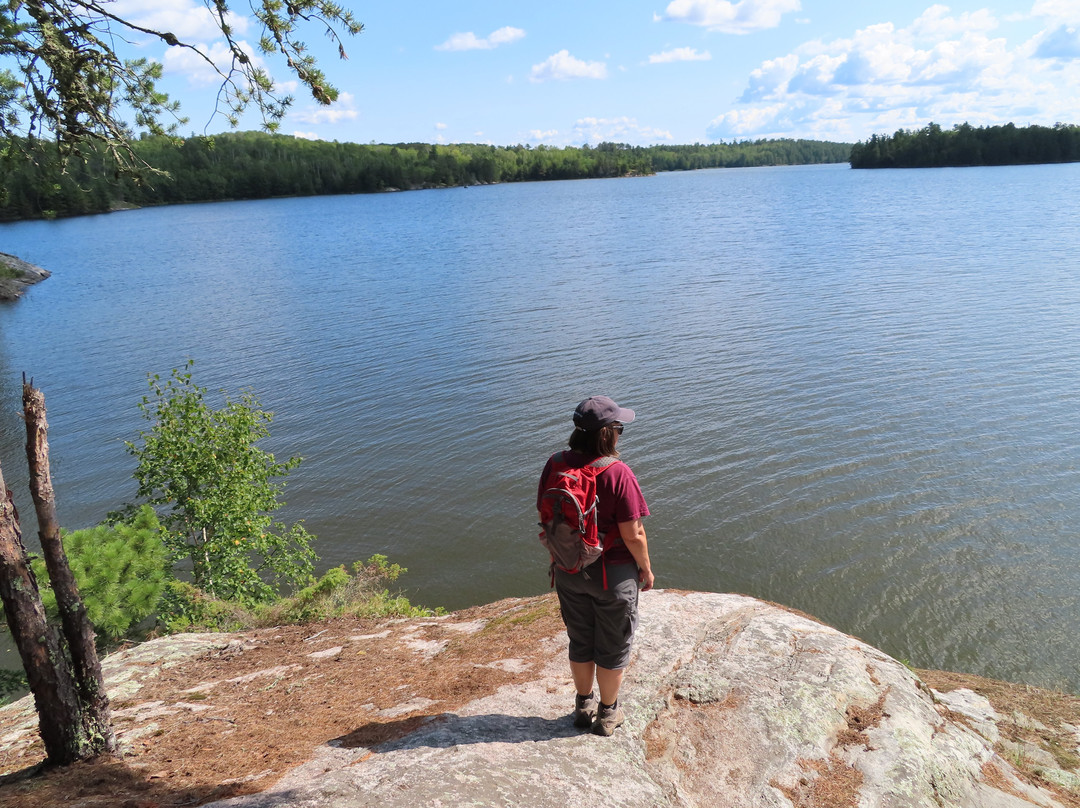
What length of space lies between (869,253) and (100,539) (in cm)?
3947

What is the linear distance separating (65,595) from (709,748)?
457cm

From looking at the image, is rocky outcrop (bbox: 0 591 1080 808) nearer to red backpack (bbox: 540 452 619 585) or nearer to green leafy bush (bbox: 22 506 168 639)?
red backpack (bbox: 540 452 619 585)

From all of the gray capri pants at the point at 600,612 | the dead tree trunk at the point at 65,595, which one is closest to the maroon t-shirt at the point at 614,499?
the gray capri pants at the point at 600,612

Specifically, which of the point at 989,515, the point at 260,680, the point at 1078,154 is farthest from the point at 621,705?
the point at 1078,154

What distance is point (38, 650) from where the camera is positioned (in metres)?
4.58

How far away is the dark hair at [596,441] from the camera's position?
4547mm

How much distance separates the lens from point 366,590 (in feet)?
35.7

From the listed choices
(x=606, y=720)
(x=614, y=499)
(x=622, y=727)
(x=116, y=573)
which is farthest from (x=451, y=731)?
(x=116, y=573)

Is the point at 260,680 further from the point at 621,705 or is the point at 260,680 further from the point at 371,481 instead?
the point at 371,481

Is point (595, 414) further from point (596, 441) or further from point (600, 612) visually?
point (600, 612)

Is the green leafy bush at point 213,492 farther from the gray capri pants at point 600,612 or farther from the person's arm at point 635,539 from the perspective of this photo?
the person's arm at point 635,539

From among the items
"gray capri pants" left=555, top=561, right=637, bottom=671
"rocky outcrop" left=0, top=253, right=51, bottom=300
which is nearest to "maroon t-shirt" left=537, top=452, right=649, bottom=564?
"gray capri pants" left=555, top=561, right=637, bottom=671

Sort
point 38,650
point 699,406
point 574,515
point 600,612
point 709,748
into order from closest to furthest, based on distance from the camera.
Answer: point 574,515, point 38,650, point 600,612, point 709,748, point 699,406

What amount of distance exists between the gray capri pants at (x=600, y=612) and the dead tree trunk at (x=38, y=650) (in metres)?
3.38
